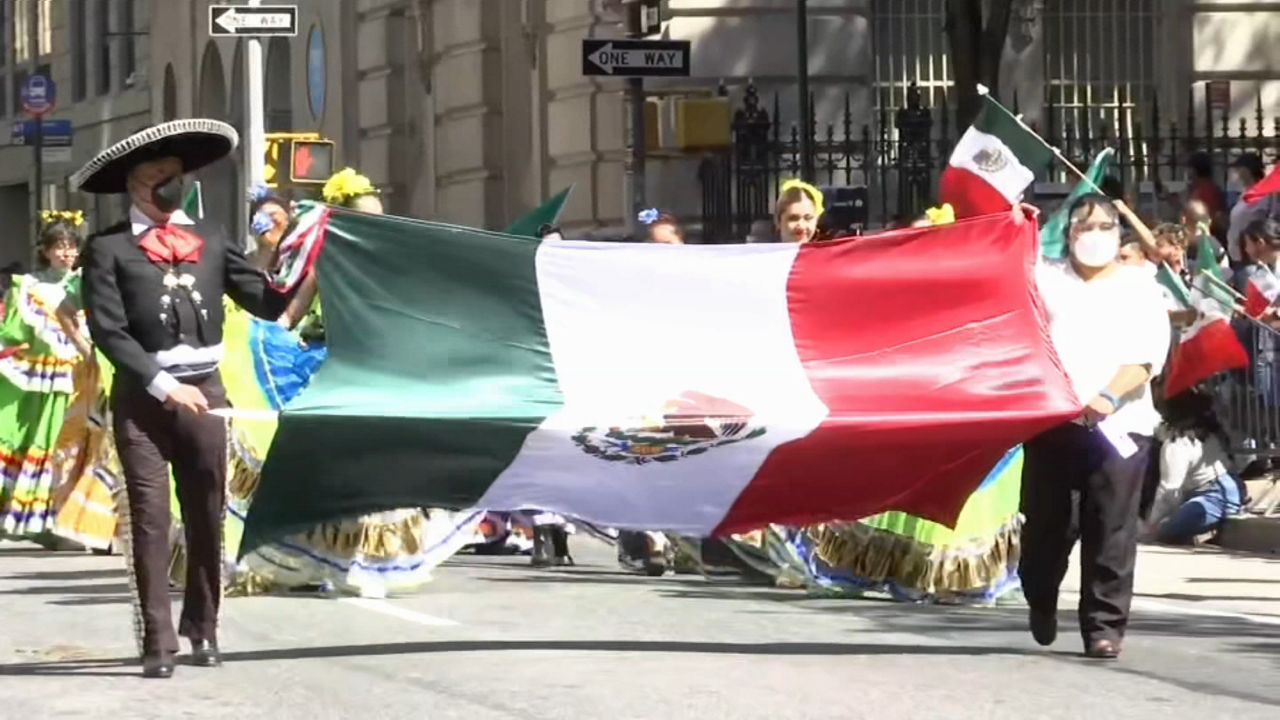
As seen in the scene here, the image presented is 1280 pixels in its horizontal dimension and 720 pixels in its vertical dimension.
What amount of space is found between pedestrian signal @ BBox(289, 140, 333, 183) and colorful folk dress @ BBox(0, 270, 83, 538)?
696 centimetres

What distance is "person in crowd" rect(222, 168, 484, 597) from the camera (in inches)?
571

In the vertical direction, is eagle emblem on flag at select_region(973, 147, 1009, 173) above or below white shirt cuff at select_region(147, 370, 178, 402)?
above

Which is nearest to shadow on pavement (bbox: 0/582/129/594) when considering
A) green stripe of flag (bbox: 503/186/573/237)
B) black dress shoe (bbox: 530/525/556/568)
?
black dress shoe (bbox: 530/525/556/568)

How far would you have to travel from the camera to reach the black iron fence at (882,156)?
2584cm

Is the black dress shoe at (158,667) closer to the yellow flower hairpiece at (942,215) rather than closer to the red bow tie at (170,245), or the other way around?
the red bow tie at (170,245)

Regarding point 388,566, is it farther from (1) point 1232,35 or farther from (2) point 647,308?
(1) point 1232,35

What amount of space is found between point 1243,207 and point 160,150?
469 inches

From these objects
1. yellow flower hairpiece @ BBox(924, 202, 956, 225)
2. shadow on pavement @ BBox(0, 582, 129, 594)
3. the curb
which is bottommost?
the curb

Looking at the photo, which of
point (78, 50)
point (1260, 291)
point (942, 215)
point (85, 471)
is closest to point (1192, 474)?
point (1260, 291)

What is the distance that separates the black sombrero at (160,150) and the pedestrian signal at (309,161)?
15.0m

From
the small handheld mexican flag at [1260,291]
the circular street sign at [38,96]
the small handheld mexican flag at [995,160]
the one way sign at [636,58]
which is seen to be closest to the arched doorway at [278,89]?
the circular street sign at [38,96]

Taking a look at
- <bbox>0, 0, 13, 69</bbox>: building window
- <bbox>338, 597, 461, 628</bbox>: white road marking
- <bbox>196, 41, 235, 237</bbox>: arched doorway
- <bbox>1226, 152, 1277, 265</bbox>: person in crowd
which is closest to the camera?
<bbox>338, 597, 461, 628</bbox>: white road marking

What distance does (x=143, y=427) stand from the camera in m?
11.3

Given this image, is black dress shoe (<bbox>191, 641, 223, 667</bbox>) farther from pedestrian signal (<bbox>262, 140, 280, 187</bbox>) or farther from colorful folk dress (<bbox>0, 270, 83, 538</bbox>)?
pedestrian signal (<bbox>262, 140, 280, 187</bbox>)
